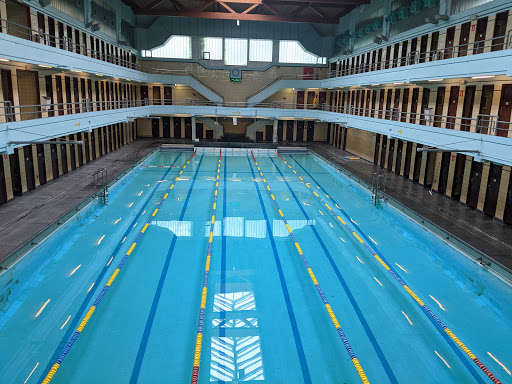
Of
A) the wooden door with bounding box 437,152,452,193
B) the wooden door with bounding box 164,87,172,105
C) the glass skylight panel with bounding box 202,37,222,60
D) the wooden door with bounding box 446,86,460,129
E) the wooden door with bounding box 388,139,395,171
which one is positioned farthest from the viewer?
the wooden door with bounding box 164,87,172,105

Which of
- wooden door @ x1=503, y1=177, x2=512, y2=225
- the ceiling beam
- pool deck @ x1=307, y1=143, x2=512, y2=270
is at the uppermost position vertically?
the ceiling beam

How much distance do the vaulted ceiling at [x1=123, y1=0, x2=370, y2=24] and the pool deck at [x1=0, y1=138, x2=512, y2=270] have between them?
10.1 metres

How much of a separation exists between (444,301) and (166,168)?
13485 mm

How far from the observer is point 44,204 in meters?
10.7

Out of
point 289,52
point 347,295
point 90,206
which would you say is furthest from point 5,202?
point 289,52

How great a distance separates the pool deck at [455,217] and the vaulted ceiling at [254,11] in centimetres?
1080

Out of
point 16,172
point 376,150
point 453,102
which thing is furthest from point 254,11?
point 16,172

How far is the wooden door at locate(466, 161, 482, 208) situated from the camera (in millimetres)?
11648

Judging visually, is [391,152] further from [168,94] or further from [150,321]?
[168,94]

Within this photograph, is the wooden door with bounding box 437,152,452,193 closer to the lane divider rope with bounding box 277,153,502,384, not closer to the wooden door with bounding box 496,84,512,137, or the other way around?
the wooden door with bounding box 496,84,512,137

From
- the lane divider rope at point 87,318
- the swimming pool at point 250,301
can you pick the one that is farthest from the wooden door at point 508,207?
the lane divider rope at point 87,318

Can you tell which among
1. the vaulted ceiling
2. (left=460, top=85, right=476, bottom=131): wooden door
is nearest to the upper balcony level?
(left=460, top=85, right=476, bottom=131): wooden door

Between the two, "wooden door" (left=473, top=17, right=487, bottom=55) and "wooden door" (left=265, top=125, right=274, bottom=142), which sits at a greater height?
"wooden door" (left=473, top=17, right=487, bottom=55)

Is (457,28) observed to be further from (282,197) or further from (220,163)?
(220,163)
